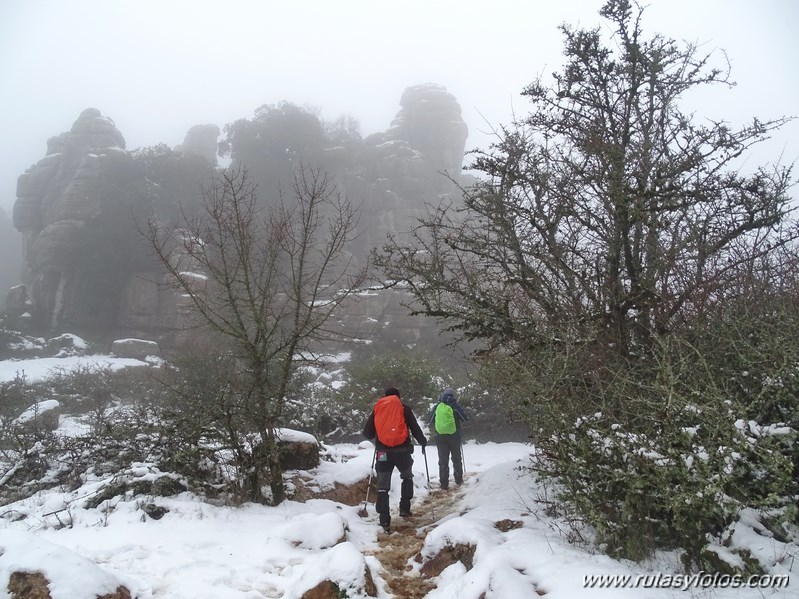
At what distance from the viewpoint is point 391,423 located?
19.9ft

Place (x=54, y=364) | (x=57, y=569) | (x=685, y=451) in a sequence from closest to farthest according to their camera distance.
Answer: (x=685, y=451)
(x=57, y=569)
(x=54, y=364)

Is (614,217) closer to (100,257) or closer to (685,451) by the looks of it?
(685,451)

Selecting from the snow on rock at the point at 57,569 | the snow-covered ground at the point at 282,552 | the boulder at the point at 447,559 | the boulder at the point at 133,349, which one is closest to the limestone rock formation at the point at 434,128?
the boulder at the point at 133,349

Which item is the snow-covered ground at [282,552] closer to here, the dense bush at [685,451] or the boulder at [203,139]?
the dense bush at [685,451]

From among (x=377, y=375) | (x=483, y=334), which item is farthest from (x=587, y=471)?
(x=377, y=375)

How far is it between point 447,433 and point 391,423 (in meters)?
2.80

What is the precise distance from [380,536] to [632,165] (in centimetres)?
567

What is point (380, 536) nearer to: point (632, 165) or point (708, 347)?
point (708, 347)

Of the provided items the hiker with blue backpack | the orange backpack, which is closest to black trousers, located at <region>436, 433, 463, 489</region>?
the hiker with blue backpack

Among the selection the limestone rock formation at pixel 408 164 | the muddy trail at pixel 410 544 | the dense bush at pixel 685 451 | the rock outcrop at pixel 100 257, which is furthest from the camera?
the limestone rock formation at pixel 408 164

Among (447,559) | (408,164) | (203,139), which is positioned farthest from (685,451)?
(203,139)

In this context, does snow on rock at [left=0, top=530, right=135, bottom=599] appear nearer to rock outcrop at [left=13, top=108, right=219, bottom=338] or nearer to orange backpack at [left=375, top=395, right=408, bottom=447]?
orange backpack at [left=375, top=395, right=408, bottom=447]

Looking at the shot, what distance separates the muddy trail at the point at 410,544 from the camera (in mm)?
3971

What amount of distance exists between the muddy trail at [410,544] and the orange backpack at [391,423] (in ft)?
3.54
